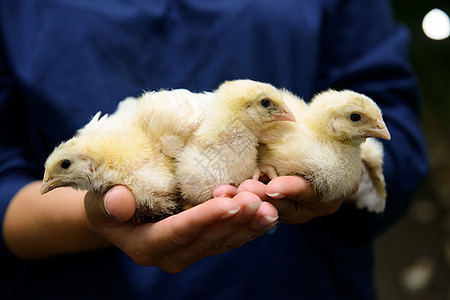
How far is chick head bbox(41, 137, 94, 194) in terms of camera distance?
0.76 m

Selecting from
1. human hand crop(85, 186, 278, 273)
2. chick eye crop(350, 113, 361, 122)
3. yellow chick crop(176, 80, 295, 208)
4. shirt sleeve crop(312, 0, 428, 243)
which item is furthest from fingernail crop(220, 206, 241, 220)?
shirt sleeve crop(312, 0, 428, 243)

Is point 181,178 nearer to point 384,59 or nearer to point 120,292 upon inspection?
point 120,292

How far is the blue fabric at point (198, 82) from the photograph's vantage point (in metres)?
1.22

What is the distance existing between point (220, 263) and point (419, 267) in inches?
81.0

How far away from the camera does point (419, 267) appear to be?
106 inches

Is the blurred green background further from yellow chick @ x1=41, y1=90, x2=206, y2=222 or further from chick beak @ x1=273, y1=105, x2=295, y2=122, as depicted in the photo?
yellow chick @ x1=41, y1=90, x2=206, y2=222

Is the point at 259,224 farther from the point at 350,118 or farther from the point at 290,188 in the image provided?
the point at 350,118

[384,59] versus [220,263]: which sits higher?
[384,59]

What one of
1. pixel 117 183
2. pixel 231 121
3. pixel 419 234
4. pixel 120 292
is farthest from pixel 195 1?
pixel 419 234

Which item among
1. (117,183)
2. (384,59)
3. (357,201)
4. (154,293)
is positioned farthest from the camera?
(384,59)

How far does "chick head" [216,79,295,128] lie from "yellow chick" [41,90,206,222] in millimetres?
81

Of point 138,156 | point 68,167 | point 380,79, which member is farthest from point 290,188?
point 380,79

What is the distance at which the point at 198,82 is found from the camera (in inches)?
51.0

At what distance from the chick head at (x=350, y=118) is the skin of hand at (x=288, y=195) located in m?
0.14
